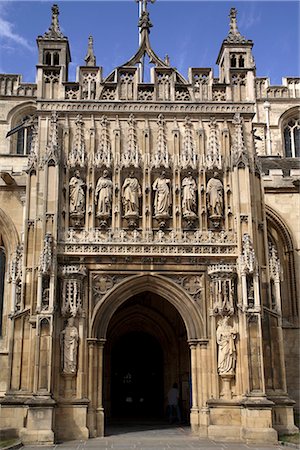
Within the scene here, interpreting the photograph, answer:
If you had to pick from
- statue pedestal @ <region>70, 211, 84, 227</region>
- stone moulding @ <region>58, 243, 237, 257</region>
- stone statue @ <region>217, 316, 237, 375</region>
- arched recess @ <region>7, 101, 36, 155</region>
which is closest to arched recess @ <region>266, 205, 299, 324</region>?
stone moulding @ <region>58, 243, 237, 257</region>

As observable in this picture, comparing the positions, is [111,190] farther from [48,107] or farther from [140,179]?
[48,107]

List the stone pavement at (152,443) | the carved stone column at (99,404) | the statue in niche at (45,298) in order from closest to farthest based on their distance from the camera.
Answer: the stone pavement at (152,443) → the carved stone column at (99,404) → the statue in niche at (45,298)

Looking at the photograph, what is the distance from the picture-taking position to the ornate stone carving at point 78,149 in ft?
62.1

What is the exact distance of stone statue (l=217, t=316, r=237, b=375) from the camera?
56.9ft

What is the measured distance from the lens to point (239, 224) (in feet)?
60.4

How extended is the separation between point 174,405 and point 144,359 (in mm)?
6596

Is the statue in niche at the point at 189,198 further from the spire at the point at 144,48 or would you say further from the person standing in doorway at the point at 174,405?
the person standing in doorway at the point at 174,405

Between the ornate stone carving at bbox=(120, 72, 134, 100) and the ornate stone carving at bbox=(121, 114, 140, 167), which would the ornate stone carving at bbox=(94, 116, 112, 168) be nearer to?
the ornate stone carving at bbox=(121, 114, 140, 167)

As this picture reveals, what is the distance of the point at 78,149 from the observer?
Result: 62.6ft

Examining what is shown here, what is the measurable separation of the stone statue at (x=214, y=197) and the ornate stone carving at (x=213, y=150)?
1.69 ft

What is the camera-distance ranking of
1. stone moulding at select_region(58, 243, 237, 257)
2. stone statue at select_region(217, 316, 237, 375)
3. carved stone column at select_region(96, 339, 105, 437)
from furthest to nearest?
stone moulding at select_region(58, 243, 237, 257) < stone statue at select_region(217, 316, 237, 375) < carved stone column at select_region(96, 339, 105, 437)

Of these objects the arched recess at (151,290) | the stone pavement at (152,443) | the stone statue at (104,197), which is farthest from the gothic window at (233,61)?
the stone pavement at (152,443)

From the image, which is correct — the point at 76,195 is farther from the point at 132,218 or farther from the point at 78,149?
the point at 132,218

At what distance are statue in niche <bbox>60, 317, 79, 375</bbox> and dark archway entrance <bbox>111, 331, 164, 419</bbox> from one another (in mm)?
9661
